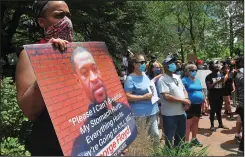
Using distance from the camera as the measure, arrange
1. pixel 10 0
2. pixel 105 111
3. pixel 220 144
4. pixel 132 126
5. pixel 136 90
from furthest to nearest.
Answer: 1. pixel 10 0
2. pixel 220 144
3. pixel 136 90
4. pixel 132 126
5. pixel 105 111

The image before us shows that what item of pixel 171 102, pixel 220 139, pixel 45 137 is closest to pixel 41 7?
pixel 45 137

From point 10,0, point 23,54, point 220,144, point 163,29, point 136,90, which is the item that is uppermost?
point 10,0

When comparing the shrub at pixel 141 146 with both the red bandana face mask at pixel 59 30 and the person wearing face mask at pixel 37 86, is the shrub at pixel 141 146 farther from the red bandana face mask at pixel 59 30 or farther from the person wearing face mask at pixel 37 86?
the red bandana face mask at pixel 59 30

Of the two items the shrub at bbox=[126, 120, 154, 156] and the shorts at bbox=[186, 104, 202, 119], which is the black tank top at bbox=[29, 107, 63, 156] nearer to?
the shrub at bbox=[126, 120, 154, 156]

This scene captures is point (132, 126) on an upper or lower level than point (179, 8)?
lower

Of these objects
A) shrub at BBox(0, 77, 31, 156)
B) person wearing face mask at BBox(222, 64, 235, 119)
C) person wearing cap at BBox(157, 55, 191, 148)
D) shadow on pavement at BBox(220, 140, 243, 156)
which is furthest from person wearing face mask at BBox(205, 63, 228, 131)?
shrub at BBox(0, 77, 31, 156)

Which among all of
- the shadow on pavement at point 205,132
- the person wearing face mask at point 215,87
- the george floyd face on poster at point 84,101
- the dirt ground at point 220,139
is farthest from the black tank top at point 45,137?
the person wearing face mask at point 215,87

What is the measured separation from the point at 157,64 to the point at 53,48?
4845 millimetres

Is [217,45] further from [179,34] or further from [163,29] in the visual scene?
[163,29]

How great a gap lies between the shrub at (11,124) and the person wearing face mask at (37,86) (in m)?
1.42

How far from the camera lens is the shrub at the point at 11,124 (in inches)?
111

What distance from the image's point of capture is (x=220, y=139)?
5.68m

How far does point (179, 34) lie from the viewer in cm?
597

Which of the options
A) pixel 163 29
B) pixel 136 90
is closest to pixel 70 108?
pixel 136 90
